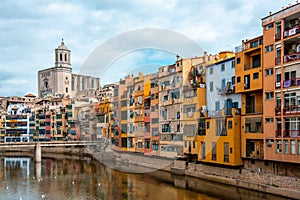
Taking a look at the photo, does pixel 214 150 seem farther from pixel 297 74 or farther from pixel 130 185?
pixel 297 74

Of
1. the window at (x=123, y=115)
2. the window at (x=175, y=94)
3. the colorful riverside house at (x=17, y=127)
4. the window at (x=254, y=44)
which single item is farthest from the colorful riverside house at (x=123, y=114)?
the colorful riverside house at (x=17, y=127)

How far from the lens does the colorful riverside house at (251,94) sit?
28156mm

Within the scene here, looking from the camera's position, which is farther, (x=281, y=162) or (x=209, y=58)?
(x=209, y=58)

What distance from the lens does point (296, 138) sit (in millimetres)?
24016

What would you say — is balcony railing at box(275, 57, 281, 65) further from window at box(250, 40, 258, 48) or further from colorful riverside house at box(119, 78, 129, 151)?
colorful riverside house at box(119, 78, 129, 151)

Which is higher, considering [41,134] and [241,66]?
[241,66]

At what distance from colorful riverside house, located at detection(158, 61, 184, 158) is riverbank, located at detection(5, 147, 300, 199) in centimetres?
145

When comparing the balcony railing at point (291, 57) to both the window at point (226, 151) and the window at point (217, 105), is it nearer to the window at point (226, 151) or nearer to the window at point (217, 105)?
the window at point (226, 151)

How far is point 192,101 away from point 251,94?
7.20 meters

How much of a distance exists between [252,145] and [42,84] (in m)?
115

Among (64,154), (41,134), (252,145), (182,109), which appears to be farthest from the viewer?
(41,134)

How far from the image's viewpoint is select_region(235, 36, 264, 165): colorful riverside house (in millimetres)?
28156

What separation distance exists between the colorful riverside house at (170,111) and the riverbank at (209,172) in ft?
4.74

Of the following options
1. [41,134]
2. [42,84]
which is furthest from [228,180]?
[42,84]
